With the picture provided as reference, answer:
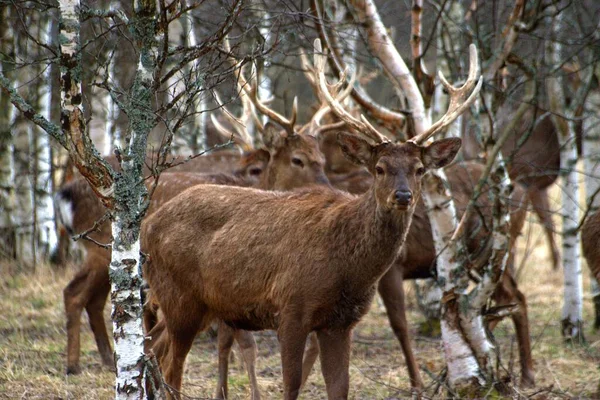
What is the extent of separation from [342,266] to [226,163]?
15.8ft

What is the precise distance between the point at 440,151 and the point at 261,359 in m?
3.00

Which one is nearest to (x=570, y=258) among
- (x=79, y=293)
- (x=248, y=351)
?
(x=248, y=351)

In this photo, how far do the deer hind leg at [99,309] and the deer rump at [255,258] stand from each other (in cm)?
173

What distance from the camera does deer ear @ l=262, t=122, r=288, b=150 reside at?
8.25 metres

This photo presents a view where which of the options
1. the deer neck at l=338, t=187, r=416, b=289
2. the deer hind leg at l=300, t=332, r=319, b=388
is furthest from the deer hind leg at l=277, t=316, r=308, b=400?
the deer hind leg at l=300, t=332, r=319, b=388

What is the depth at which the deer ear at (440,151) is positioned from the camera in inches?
214

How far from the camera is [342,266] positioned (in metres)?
5.12

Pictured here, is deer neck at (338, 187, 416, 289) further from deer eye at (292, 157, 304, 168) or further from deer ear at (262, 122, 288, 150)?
deer ear at (262, 122, 288, 150)

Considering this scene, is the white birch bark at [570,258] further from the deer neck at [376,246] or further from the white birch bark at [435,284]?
the deer neck at [376,246]

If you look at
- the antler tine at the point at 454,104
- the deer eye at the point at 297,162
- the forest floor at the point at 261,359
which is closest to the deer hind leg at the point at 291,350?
the forest floor at the point at 261,359

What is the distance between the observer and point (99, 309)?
7.50 m

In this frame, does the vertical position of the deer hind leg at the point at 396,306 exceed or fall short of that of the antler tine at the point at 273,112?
it falls short

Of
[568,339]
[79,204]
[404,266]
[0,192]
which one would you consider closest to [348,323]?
[404,266]

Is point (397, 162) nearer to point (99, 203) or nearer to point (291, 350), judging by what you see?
point (291, 350)
